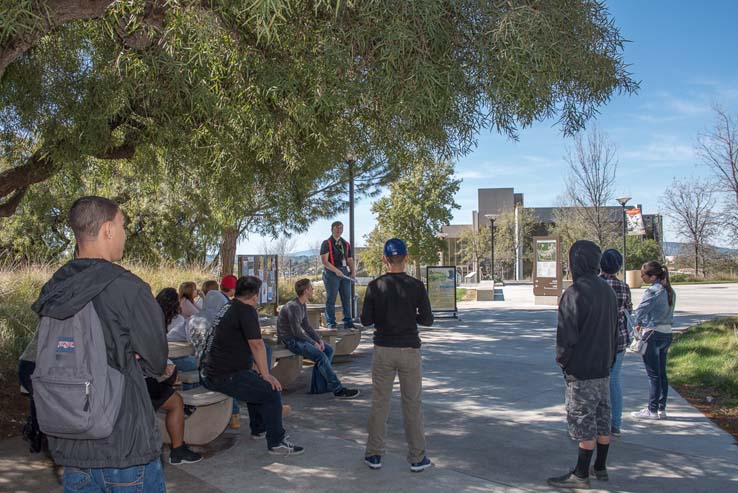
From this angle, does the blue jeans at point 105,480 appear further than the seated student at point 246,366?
No

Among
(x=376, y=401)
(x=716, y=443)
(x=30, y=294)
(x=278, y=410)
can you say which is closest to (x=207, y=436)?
(x=278, y=410)

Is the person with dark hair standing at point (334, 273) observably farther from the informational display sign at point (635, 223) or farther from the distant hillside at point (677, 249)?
the distant hillside at point (677, 249)

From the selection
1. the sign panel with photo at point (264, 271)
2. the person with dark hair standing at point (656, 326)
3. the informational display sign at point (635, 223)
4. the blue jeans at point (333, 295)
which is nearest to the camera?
the person with dark hair standing at point (656, 326)

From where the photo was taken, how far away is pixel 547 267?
819 inches

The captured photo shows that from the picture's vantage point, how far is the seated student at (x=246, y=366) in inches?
203

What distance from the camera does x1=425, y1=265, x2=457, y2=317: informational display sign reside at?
15.1 meters

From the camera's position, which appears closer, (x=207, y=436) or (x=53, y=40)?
(x=207, y=436)

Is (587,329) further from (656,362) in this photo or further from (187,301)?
(187,301)

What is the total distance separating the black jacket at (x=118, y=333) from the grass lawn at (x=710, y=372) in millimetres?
5620

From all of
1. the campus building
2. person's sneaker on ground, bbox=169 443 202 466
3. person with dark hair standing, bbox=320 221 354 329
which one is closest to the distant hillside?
the campus building

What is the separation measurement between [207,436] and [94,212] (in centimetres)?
334

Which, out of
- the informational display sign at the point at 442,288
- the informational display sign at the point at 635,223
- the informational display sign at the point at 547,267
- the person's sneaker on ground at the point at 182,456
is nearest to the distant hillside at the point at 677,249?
Answer: the informational display sign at the point at 635,223

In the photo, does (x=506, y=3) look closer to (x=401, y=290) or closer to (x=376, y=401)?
(x=401, y=290)

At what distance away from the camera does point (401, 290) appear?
4.84 meters
